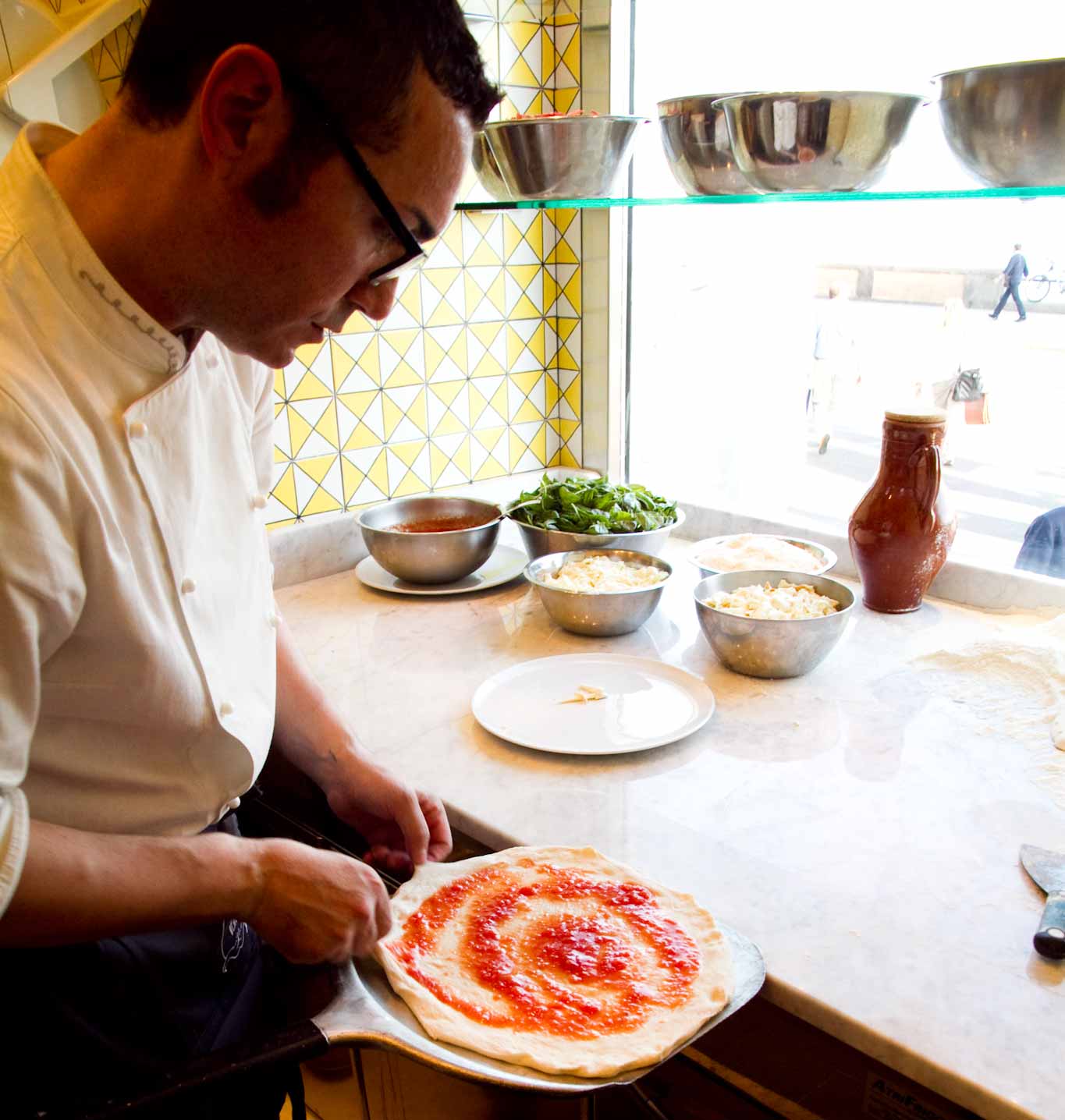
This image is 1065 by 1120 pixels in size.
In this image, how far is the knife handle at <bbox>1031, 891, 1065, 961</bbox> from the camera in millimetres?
994

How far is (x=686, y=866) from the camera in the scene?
119 centimetres

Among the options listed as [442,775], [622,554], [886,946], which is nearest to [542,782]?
[442,775]

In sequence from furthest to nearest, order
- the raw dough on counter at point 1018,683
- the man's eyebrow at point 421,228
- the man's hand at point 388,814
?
the raw dough on counter at point 1018,683 < the man's hand at point 388,814 < the man's eyebrow at point 421,228

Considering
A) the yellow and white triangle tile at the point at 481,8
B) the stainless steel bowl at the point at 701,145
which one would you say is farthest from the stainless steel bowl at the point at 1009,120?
the yellow and white triangle tile at the point at 481,8

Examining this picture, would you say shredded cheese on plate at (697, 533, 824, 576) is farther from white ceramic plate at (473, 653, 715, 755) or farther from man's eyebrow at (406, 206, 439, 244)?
man's eyebrow at (406, 206, 439, 244)

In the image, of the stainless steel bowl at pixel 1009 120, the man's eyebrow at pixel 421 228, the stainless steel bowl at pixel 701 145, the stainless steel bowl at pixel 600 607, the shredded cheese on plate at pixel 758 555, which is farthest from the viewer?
the shredded cheese on plate at pixel 758 555

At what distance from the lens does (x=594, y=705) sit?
157cm

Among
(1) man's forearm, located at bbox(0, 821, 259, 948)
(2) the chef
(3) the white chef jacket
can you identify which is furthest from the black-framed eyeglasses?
(1) man's forearm, located at bbox(0, 821, 259, 948)

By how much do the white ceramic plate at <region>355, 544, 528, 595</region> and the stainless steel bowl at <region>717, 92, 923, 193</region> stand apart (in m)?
0.86

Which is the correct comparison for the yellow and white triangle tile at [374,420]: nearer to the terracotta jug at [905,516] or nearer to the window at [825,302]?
the window at [825,302]

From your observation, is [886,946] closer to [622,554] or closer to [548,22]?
[622,554]

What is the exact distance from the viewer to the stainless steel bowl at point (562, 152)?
166 centimetres

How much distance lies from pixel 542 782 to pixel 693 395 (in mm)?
1329

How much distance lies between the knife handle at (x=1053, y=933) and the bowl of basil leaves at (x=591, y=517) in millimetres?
1033
